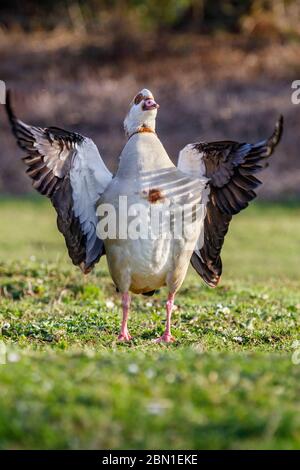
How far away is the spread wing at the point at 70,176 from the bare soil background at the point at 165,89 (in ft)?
49.9

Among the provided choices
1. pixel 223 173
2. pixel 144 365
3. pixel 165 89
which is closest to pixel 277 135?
pixel 223 173

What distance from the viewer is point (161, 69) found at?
32.2 meters

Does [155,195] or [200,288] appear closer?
[155,195]

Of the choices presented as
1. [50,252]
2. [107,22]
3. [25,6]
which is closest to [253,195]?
[50,252]

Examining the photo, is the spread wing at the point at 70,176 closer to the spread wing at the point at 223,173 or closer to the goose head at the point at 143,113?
the goose head at the point at 143,113

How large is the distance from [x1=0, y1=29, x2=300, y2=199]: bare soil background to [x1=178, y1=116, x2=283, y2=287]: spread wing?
14.9 metres

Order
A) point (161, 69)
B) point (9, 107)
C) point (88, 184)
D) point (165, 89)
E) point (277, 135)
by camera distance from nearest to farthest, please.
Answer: point (9, 107) < point (277, 135) < point (88, 184) < point (165, 89) < point (161, 69)

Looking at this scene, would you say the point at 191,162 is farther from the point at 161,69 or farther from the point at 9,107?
the point at 161,69

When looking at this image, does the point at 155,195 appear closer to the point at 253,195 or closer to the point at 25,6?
the point at 253,195

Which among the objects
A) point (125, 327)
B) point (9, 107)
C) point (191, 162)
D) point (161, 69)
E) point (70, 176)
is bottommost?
point (125, 327)

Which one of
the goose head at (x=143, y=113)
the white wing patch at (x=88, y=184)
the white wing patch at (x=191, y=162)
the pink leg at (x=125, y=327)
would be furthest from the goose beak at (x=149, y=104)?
the pink leg at (x=125, y=327)

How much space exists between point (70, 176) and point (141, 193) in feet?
2.46
